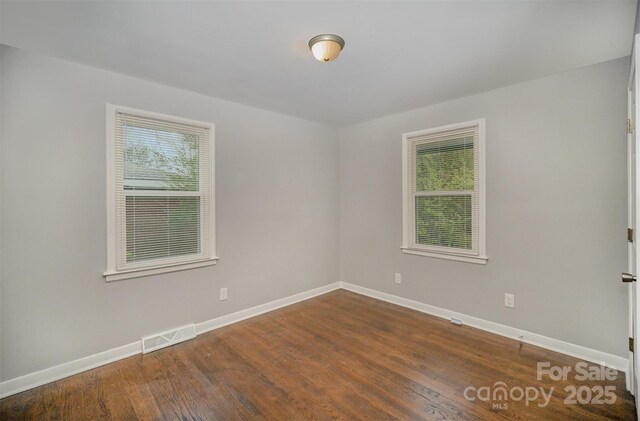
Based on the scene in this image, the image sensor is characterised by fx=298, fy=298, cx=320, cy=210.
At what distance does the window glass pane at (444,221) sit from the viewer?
322 cm

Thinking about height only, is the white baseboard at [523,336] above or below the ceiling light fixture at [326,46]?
below

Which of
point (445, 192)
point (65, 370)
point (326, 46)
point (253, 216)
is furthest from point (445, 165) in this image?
point (65, 370)

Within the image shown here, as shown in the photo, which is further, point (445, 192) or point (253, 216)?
point (253, 216)

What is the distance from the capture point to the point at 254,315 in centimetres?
346

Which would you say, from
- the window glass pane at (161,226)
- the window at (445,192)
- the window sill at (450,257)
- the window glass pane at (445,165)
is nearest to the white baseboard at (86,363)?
the window glass pane at (161,226)

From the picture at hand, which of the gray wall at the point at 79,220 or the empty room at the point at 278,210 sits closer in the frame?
the empty room at the point at 278,210

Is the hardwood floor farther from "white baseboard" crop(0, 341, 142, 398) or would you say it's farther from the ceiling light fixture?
the ceiling light fixture

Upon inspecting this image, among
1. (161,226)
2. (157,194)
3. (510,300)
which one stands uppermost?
(157,194)

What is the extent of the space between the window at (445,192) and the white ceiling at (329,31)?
0.60 m

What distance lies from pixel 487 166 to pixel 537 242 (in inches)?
33.3

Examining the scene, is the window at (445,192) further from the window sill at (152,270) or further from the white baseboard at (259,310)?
the window sill at (152,270)

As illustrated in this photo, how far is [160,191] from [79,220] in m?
0.65

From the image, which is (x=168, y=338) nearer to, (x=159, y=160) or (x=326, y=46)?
(x=159, y=160)

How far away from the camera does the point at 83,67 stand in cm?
238
